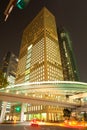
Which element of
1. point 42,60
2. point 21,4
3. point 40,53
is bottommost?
point 21,4

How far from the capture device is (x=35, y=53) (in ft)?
493

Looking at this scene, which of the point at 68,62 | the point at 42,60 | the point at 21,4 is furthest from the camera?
the point at 68,62

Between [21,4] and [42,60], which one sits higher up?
[42,60]

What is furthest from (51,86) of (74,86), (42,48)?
(42,48)

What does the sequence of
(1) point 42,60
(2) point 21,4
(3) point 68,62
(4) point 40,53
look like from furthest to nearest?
(3) point 68,62, (4) point 40,53, (1) point 42,60, (2) point 21,4

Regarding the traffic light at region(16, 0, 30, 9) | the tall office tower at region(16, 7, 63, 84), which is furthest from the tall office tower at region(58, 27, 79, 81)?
the traffic light at region(16, 0, 30, 9)

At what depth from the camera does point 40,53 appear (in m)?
141

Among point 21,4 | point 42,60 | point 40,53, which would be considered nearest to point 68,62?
point 40,53

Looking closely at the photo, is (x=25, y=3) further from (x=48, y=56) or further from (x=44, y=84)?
(x=48, y=56)

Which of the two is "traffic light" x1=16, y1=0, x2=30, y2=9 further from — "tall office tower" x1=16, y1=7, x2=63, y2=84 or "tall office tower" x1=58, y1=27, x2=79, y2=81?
"tall office tower" x1=58, y1=27, x2=79, y2=81

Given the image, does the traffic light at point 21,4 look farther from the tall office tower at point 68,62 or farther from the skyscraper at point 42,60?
the tall office tower at point 68,62

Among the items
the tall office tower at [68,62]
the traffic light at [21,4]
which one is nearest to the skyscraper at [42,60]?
the tall office tower at [68,62]

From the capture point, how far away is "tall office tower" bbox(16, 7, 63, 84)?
127806mm

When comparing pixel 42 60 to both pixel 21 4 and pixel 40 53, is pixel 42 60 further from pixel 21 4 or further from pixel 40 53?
pixel 21 4
